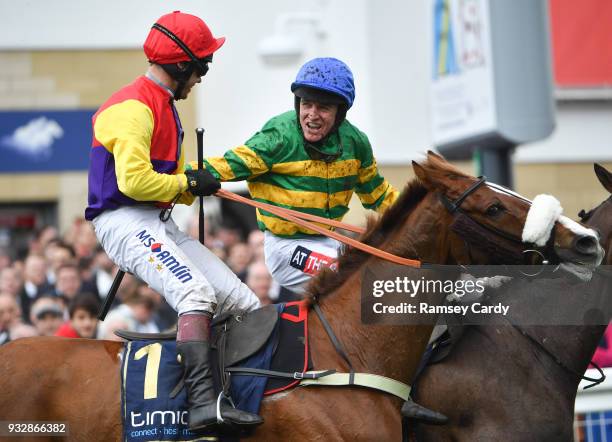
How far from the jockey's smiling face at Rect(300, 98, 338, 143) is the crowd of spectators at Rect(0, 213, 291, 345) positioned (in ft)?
7.33

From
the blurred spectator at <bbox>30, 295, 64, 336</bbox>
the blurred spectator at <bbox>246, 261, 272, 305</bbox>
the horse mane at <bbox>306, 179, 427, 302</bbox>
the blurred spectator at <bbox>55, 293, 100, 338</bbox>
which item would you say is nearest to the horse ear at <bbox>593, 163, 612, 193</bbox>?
the horse mane at <bbox>306, 179, 427, 302</bbox>

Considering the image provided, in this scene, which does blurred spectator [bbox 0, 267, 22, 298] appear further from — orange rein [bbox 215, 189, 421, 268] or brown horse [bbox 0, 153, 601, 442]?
orange rein [bbox 215, 189, 421, 268]

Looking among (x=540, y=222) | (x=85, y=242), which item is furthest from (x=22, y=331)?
(x=540, y=222)

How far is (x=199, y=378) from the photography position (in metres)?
4.34

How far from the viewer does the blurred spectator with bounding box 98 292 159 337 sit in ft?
26.7

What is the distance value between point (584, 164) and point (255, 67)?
17.0ft

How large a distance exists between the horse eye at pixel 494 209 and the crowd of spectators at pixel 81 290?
2832 mm

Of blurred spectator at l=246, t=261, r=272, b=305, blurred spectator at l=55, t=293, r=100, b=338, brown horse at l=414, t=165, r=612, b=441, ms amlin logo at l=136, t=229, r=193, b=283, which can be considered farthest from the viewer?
blurred spectator at l=246, t=261, r=272, b=305

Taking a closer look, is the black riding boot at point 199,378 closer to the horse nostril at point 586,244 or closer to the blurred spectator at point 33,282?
the horse nostril at point 586,244

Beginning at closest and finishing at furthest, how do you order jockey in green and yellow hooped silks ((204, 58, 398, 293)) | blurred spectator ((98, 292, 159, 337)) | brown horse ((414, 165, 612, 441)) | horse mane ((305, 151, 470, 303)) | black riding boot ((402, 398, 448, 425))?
horse mane ((305, 151, 470, 303)), black riding boot ((402, 398, 448, 425)), jockey in green and yellow hooped silks ((204, 58, 398, 293)), brown horse ((414, 165, 612, 441)), blurred spectator ((98, 292, 159, 337))

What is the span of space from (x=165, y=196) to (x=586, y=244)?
1.87 metres

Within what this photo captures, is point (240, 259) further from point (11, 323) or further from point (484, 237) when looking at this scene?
point (484, 237)

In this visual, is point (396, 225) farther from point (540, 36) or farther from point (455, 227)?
point (540, 36)

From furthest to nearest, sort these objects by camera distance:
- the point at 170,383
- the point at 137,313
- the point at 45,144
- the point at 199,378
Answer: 1. the point at 45,144
2. the point at 137,313
3. the point at 170,383
4. the point at 199,378
